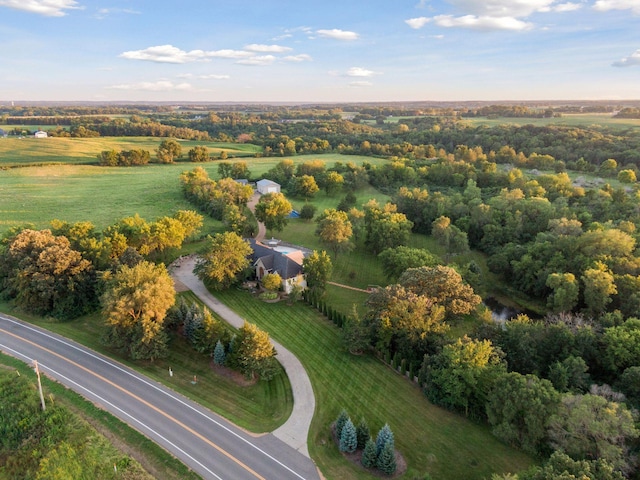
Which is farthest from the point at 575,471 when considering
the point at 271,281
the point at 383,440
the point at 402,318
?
the point at 271,281

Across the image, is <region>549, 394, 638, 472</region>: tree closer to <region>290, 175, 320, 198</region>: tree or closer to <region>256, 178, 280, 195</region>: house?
<region>290, 175, 320, 198</region>: tree

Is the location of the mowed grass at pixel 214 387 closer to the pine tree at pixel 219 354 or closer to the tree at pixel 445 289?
the pine tree at pixel 219 354

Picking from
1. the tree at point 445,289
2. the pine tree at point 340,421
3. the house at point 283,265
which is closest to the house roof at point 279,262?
the house at point 283,265

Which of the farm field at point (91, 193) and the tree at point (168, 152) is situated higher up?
the tree at point (168, 152)

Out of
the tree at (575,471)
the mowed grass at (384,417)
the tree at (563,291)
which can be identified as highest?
the tree at (575,471)

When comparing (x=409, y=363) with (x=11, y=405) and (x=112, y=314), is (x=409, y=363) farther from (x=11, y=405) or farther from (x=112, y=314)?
(x=11, y=405)

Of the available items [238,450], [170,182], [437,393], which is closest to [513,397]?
[437,393]

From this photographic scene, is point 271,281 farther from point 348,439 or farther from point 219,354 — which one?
point 348,439
